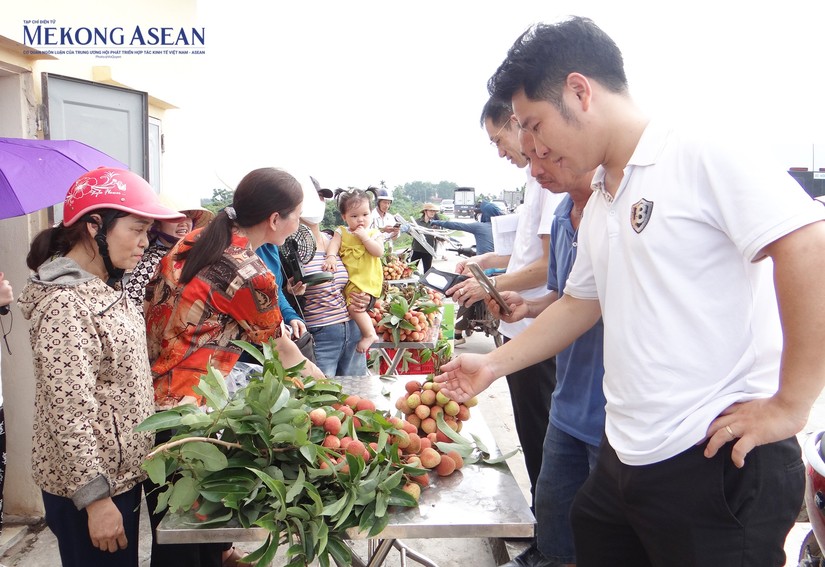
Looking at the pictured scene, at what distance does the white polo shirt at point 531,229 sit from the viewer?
289 cm

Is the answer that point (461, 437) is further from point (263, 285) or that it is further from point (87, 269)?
point (87, 269)

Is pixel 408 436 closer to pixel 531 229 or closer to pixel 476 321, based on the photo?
Answer: pixel 531 229

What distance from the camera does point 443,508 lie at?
175 centimetres

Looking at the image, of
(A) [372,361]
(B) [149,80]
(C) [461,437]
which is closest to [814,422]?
(A) [372,361]

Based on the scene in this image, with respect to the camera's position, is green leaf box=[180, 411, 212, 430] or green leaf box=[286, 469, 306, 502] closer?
green leaf box=[286, 469, 306, 502]

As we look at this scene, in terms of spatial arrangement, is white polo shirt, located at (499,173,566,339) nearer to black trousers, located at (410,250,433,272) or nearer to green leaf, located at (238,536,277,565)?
green leaf, located at (238,536,277,565)

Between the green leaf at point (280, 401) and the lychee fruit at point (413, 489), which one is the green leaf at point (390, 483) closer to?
the lychee fruit at point (413, 489)

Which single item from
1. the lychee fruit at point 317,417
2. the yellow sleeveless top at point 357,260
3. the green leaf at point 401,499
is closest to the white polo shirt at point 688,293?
the green leaf at point 401,499

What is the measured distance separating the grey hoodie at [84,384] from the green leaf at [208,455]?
1.26 feet

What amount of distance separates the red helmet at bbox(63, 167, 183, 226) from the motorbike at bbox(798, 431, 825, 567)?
2.29 metres

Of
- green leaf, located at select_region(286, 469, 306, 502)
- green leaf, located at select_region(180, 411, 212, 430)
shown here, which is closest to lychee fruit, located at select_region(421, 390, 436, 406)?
green leaf, located at select_region(286, 469, 306, 502)

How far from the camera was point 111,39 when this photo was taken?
14.1 ft

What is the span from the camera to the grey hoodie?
71.9 inches

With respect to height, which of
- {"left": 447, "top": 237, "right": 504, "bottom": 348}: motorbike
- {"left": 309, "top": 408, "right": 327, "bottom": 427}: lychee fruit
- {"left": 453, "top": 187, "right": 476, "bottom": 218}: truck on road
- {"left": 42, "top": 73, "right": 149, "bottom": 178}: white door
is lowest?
{"left": 453, "top": 187, "right": 476, "bottom": 218}: truck on road
